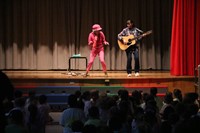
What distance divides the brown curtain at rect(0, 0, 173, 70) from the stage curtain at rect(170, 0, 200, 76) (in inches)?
110

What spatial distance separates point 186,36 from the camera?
510 inches

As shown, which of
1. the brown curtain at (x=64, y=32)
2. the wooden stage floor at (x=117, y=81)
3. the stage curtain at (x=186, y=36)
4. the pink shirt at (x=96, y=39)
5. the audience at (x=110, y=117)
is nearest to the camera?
the audience at (x=110, y=117)

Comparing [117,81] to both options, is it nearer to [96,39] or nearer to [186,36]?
[96,39]

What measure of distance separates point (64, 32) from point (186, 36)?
5.02m

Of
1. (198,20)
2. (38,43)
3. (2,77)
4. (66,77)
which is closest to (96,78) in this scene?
(66,77)

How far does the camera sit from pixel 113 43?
1609cm

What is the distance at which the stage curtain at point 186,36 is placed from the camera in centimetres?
1284

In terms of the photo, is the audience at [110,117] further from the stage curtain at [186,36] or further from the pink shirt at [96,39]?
A: the stage curtain at [186,36]

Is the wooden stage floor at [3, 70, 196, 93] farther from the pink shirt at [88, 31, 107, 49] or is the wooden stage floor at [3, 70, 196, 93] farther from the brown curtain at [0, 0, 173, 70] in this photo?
the brown curtain at [0, 0, 173, 70]

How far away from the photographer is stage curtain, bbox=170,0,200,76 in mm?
12836

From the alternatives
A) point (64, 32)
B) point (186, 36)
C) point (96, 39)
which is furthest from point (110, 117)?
point (64, 32)

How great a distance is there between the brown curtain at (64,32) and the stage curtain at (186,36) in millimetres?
2797

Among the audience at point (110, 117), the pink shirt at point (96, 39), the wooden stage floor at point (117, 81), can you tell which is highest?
the pink shirt at point (96, 39)

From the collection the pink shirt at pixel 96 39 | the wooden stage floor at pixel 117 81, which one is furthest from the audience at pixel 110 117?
the pink shirt at pixel 96 39
